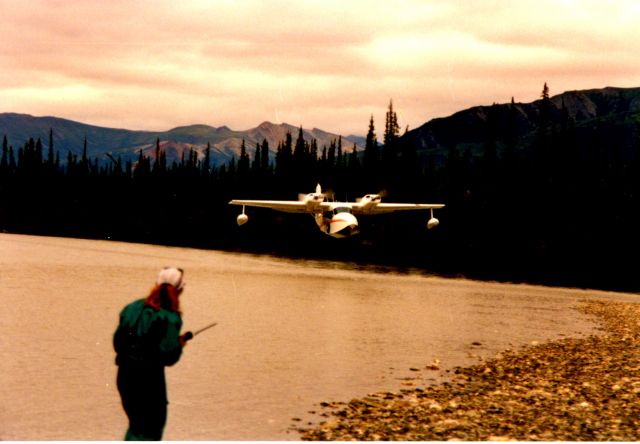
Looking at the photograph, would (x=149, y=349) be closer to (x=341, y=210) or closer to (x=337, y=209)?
(x=341, y=210)

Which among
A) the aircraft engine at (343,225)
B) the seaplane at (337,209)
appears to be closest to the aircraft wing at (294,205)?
the seaplane at (337,209)

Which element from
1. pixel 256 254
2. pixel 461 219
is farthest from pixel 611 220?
pixel 256 254

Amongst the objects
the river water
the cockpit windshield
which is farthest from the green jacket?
the cockpit windshield

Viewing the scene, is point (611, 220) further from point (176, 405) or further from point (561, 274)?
point (176, 405)

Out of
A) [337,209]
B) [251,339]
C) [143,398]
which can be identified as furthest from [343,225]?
[143,398]

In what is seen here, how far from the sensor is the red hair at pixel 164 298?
9453 millimetres

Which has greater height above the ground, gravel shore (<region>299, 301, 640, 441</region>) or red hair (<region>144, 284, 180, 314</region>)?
red hair (<region>144, 284, 180, 314</region>)

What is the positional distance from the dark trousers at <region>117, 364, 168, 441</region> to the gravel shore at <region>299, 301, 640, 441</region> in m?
6.01

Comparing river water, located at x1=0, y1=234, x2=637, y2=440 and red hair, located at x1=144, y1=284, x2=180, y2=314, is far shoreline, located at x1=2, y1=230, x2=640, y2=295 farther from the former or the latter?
red hair, located at x1=144, y1=284, x2=180, y2=314

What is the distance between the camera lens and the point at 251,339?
3175 cm

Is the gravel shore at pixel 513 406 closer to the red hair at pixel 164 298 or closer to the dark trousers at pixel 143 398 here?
the dark trousers at pixel 143 398

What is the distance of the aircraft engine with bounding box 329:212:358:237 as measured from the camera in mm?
87688

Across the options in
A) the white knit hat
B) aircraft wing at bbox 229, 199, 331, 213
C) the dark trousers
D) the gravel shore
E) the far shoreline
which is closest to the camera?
the white knit hat

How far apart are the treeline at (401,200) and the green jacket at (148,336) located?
248ft
